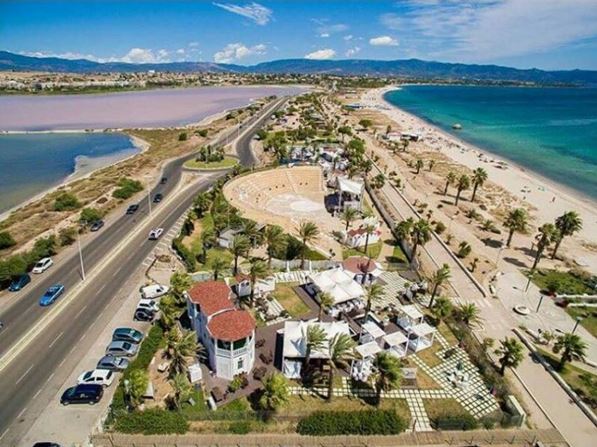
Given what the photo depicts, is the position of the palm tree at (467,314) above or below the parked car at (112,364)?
above

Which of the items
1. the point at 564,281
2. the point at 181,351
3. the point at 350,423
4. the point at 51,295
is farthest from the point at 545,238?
the point at 51,295

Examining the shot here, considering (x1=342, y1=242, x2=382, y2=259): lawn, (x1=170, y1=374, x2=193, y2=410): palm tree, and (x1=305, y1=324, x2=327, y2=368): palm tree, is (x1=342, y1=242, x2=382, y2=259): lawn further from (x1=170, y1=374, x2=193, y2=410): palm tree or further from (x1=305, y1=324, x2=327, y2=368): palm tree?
(x1=170, y1=374, x2=193, y2=410): palm tree

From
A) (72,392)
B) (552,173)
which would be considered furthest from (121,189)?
(552,173)

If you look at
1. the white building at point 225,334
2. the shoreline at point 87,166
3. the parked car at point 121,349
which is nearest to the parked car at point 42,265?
the parked car at point 121,349

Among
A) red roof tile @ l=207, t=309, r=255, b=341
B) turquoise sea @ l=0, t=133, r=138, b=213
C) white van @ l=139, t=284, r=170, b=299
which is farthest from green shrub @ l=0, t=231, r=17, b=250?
red roof tile @ l=207, t=309, r=255, b=341

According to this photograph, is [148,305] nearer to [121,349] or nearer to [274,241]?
[121,349]

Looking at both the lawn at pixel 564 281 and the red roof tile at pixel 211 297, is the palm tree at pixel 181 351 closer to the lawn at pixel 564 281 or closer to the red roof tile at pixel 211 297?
the red roof tile at pixel 211 297

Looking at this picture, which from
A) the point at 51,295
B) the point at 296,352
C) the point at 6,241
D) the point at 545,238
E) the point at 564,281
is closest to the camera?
the point at 296,352

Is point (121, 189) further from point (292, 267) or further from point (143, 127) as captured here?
point (143, 127)
